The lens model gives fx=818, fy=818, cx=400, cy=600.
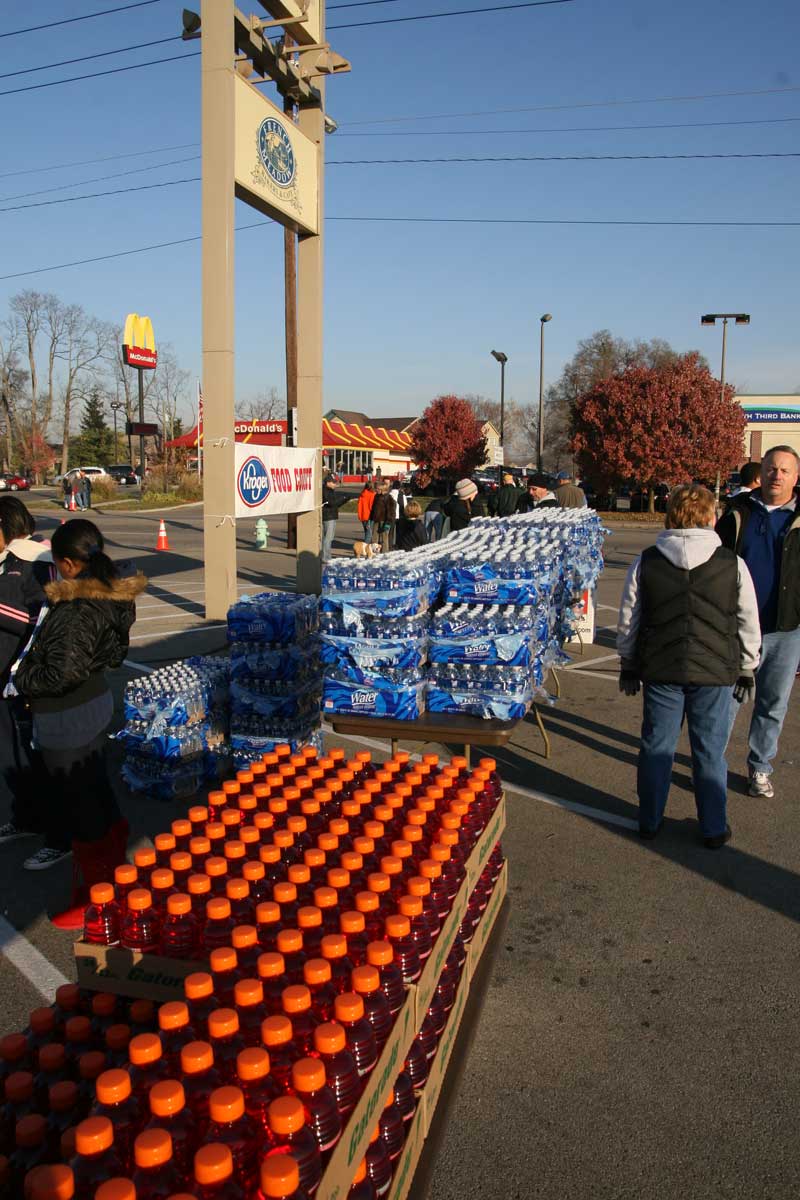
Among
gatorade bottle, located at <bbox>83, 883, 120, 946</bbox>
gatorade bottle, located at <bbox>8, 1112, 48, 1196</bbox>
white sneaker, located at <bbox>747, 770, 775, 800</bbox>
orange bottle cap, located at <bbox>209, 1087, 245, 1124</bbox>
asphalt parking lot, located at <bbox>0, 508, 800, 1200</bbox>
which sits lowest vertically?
asphalt parking lot, located at <bbox>0, 508, 800, 1200</bbox>

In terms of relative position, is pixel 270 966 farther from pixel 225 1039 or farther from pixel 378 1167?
pixel 378 1167

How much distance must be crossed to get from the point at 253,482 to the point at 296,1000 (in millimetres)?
6636

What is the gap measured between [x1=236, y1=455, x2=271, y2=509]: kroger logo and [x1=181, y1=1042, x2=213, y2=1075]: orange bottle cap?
6.32 metres

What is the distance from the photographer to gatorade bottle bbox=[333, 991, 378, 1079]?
196cm

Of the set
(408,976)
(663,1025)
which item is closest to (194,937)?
(408,976)

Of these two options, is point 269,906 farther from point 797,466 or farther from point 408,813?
point 797,466

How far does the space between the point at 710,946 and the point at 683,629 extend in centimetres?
166

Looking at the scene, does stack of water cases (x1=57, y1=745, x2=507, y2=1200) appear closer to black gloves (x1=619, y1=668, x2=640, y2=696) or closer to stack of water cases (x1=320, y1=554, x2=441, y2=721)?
stack of water cases (x1=320, y1=554, x2=441, y2=721)

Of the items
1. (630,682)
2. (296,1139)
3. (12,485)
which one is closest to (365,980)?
(296,1139)

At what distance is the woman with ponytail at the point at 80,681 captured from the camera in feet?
12.7

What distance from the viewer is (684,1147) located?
2.72m

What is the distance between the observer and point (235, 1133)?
1.67 meters

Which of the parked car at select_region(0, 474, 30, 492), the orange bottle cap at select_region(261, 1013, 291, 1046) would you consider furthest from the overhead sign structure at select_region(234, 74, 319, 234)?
the parked car at select_region(0, 474, 30, 492)

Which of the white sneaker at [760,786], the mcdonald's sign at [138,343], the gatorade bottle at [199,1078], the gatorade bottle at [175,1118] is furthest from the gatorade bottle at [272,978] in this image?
the mcdonald's sign at [138,343]
